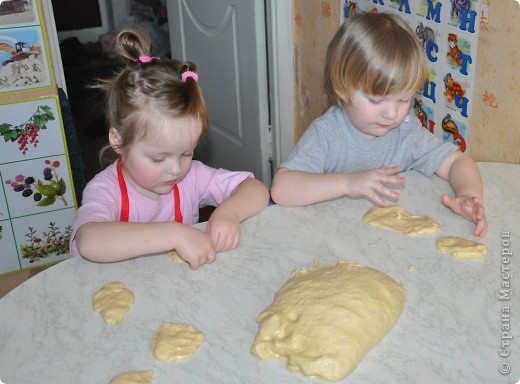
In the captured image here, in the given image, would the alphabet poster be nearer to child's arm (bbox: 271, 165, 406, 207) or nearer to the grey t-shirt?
the grey t-shirt

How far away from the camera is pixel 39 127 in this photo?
2105mm

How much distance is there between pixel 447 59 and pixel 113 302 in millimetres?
1068

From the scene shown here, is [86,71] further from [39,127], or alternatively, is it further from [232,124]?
[39,127]

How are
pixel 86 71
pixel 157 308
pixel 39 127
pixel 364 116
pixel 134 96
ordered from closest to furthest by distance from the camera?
pixel 157 308
pixel 134 96
pixel 364 116
pixel 39 127
pixel 86 71

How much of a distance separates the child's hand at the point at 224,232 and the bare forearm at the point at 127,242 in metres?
→ 0.06

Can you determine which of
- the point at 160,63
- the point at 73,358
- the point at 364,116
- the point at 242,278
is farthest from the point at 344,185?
the point at 73,358

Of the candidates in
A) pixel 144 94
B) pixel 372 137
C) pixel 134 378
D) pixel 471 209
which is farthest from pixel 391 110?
pixel 134 378

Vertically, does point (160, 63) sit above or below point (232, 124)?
above

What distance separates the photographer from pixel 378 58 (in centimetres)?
125

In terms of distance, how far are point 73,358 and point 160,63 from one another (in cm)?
63

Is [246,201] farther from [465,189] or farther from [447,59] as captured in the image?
[447,59]

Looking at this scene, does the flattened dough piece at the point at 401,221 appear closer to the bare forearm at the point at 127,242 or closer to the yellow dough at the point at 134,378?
the bare forearm at the point at 127,242

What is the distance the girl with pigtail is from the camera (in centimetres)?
103

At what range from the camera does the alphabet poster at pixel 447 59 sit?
1.46m
